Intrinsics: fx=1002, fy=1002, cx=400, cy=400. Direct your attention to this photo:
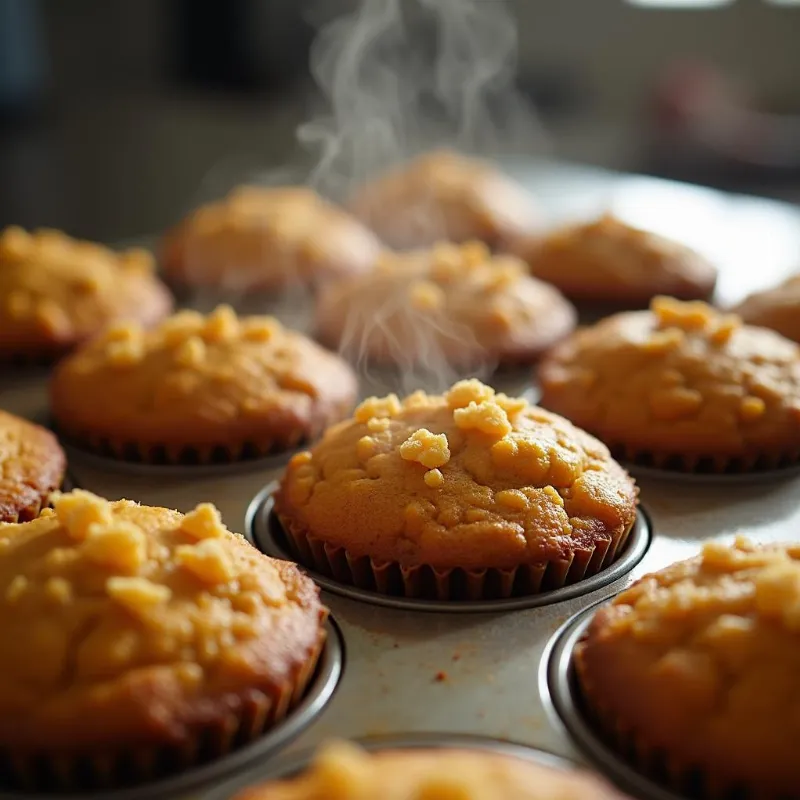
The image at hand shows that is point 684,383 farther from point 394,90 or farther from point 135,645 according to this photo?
point 394,90

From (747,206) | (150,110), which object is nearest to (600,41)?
(150,110)

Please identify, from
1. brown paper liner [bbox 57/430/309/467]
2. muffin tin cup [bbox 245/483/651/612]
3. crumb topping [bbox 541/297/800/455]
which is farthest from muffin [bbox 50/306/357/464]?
crumb topping [bbox 541/297/800/455]

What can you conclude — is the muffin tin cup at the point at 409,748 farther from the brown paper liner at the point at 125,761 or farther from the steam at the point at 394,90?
the steam at the point at 394,90

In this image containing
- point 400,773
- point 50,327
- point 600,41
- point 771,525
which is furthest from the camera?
point 600,41

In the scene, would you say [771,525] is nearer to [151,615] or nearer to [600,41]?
[151,615]

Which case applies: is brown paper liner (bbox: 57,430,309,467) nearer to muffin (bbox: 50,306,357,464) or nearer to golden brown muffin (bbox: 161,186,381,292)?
muffin (bbox: 50,306,357,464)

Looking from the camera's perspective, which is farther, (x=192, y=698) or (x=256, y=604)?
(x=256, y=604)
